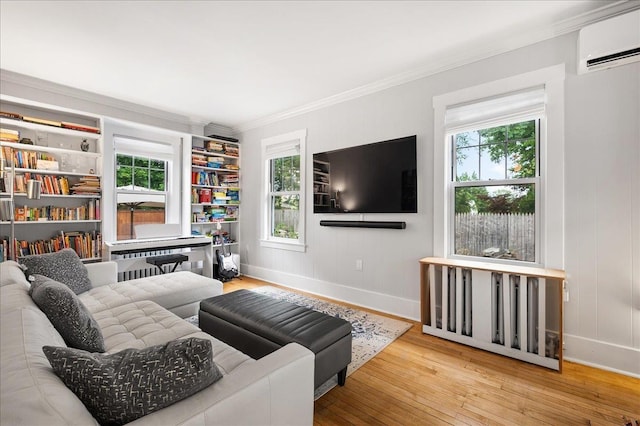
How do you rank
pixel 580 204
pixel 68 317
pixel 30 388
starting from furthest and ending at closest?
pixel 580 204, pixel 68 317, pixel 30 388

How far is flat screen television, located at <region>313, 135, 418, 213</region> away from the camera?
3.22m

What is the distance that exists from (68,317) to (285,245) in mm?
3186

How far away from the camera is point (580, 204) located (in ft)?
7.64

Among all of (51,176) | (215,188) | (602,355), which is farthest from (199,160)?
(602,355)

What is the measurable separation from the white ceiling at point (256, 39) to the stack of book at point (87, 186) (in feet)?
3.72

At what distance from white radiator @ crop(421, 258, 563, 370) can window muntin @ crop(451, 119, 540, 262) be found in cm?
34

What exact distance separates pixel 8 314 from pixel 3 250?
9.78 feet

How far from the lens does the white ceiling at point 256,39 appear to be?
2213mm

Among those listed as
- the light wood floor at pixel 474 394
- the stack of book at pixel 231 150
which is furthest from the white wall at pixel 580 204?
Result: the stack of book at pixel 231 150

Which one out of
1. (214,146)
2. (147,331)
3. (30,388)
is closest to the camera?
(30,388)

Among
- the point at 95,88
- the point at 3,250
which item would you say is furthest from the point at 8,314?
the point at 95,88

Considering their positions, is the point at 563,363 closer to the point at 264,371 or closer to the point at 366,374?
the point at 366,374

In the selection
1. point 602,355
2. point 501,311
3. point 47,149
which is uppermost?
point 47,149

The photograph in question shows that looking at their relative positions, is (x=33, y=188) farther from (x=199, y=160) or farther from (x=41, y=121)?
(x=199, y=160)
